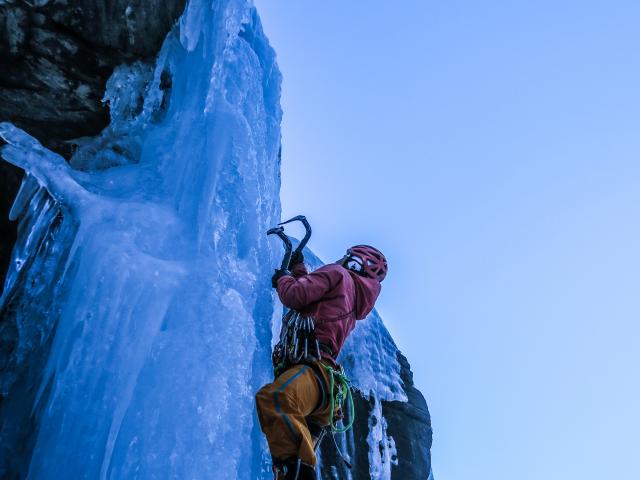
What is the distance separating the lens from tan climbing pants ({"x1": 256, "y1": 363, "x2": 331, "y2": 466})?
2.77m

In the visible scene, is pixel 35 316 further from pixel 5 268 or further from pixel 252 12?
pixel 252 12

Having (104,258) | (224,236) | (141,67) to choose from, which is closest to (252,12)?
(141,67)

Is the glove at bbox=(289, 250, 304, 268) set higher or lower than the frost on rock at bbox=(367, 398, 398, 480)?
higher

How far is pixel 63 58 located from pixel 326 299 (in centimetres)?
356

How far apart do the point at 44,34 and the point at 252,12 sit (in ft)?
5.94

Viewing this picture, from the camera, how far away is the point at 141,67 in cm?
553

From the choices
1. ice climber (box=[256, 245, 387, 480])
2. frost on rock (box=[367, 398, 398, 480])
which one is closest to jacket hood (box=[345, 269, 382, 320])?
ice climber (box=[256, 245, 387, 480])

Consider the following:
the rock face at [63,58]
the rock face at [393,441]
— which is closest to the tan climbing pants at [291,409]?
the rock face at [393,441]

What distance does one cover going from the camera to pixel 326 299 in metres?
3.46

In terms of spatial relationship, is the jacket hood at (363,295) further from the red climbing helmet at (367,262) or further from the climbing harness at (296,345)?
the climbing harness at (296,345)

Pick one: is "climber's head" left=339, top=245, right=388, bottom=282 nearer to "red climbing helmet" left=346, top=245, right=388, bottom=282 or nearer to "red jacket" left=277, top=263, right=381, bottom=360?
"red climbing helmet" left=346, top=245, right=388, bottom=282

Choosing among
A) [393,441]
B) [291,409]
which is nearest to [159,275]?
[291,409]

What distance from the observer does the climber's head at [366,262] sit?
3834 mm

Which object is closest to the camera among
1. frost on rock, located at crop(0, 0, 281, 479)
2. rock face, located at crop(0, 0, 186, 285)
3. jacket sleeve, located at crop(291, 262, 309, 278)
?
frost on rock, located at crop(0, 0, 281, 479)
